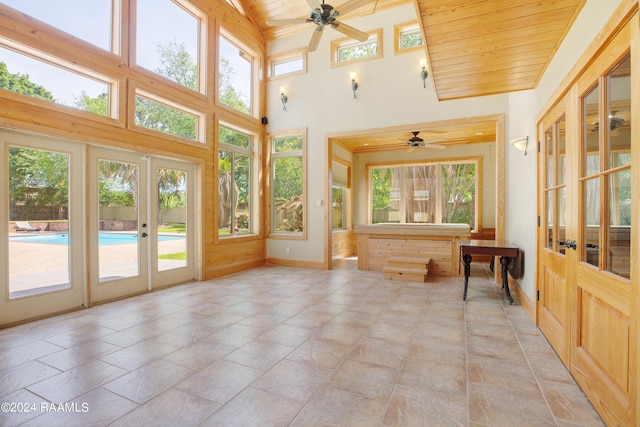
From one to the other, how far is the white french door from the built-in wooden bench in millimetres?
3359

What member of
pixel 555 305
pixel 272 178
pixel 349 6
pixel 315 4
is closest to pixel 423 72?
pixel 349 6

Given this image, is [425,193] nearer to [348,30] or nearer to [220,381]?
[348,30]

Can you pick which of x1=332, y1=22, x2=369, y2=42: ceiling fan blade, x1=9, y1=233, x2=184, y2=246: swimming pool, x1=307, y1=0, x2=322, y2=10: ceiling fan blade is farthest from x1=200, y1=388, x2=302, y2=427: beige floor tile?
x1=332, y1=22, x2=369, y2=42: ceiling fan blade

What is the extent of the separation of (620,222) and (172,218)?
513 cm

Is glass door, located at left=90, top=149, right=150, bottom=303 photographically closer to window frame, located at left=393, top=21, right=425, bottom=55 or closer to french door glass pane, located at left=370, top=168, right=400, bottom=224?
window frame, located at left=393, top=21, right=425, bottom=55

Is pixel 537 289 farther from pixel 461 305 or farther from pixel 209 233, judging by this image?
pixel 209 233

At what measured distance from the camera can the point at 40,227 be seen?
353 cm

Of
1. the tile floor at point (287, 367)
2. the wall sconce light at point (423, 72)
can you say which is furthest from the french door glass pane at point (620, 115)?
the wall sconce light at point (423, 72)

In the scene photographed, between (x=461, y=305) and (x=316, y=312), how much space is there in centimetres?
182

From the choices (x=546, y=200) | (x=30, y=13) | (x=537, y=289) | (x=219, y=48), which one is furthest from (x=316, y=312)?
(x=219, y=48)

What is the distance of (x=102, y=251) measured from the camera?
13.5ft

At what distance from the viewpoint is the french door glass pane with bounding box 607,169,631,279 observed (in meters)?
1.61

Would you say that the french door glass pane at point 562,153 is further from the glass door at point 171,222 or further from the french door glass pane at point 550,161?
the glass door at point 171,222

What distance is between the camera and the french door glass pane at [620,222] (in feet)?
5.30
